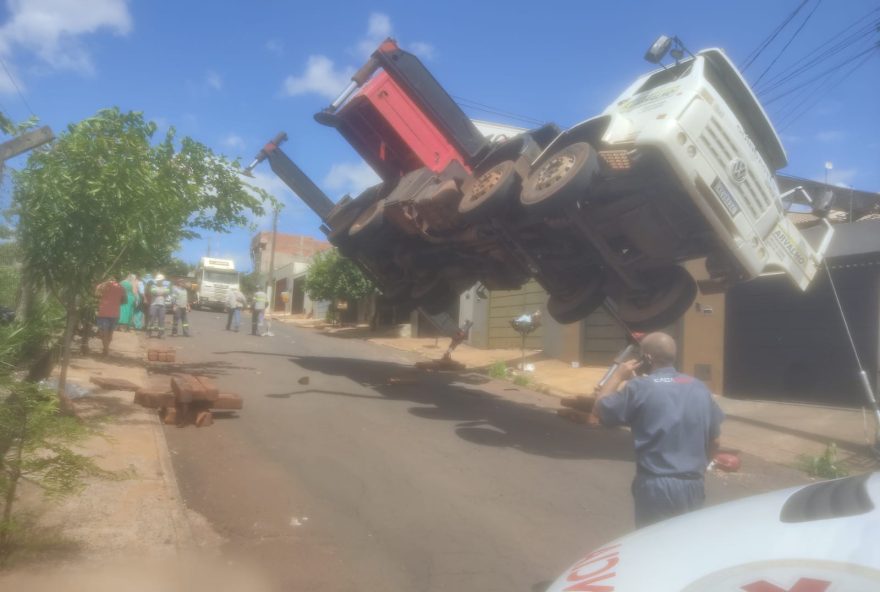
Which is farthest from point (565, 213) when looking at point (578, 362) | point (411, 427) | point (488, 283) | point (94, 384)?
point (578, 362)

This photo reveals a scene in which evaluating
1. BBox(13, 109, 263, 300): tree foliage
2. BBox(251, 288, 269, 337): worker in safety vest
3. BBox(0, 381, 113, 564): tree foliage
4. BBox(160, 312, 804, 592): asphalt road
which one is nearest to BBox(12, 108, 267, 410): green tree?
BBox(13, 109, 263, 300): tree foliage

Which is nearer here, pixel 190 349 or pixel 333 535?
pixel 333 535

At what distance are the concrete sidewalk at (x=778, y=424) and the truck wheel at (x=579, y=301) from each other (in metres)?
2.27

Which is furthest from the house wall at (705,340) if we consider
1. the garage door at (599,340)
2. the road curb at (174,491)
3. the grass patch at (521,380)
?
the road curb at (174,491)

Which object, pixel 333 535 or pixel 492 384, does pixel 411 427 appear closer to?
pixel 333 535

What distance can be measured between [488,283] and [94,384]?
5.80 meters

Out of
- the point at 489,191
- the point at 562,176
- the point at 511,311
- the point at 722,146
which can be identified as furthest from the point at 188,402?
the point at 511,311

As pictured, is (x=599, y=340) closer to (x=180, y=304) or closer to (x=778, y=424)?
(x=778, y=424)

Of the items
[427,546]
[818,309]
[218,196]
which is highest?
[218,196]

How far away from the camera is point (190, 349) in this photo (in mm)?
15188

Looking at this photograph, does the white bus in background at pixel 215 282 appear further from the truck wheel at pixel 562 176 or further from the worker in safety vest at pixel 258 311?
the truck wheel at pixel 562 176

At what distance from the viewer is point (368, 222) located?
35.9ft

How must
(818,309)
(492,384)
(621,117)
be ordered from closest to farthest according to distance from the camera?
(621,117) < (818,309) < (492,384)

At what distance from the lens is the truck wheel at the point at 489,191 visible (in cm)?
797
